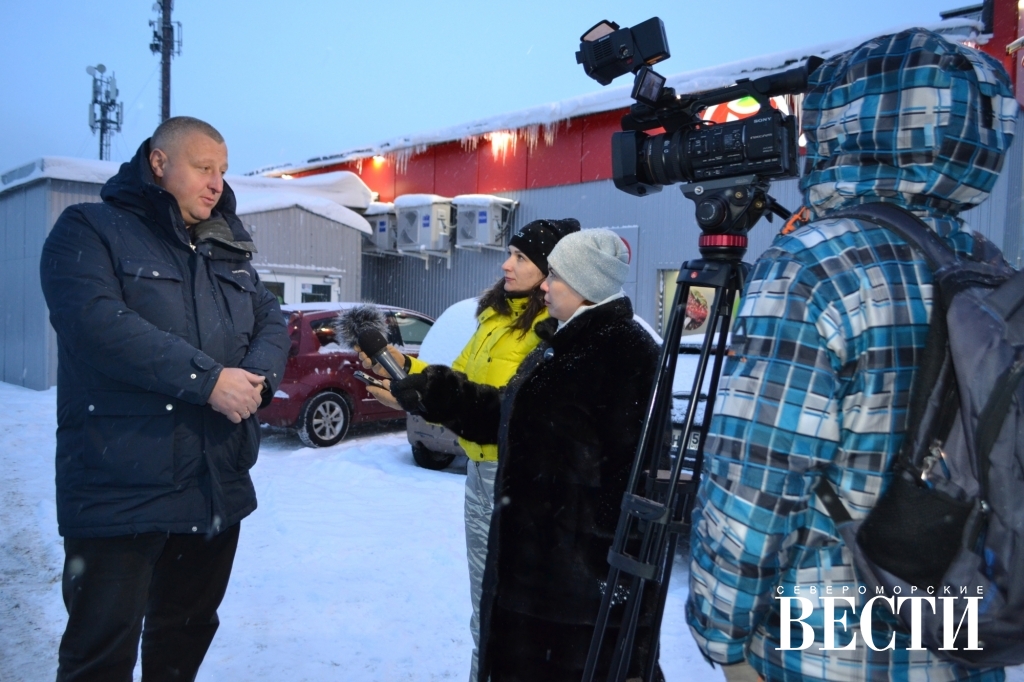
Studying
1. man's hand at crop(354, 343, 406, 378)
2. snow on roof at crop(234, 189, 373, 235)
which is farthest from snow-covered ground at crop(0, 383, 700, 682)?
snow on roof at crop(234, 189, 373, 235)

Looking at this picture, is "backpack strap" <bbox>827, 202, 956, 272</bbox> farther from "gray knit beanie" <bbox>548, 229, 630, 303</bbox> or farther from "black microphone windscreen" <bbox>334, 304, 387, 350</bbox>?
"black microphone windscreen" <bbox>334, 304, 387, 350</bbox>

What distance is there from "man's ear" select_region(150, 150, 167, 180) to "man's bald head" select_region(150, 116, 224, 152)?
17mm

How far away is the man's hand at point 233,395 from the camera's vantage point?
2.19 meters

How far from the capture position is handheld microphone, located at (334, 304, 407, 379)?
2.62 metres

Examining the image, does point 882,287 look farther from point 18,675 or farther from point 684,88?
point 684,88

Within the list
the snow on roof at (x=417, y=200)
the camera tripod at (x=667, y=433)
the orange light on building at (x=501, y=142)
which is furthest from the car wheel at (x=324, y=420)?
the orange light on building at (x=501, y=142)

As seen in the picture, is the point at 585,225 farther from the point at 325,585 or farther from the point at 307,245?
the point at 325,585

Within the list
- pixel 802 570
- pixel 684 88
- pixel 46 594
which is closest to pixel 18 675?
pixel 46 594

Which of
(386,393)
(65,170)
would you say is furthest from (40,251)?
(386,393)

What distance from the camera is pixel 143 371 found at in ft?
6.88

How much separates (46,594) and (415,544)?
212 cm

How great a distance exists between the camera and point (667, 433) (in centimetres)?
182

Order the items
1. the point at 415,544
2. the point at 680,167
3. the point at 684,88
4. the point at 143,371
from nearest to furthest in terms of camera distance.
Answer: the point at 680,167
the point at 143,371
the point at 415,544
the point at 684,88

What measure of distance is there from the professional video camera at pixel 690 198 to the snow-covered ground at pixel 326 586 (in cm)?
184
